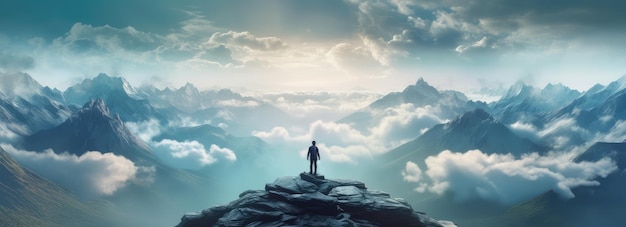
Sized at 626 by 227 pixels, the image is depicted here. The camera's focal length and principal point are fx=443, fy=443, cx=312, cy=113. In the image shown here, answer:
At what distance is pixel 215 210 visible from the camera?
346 ft

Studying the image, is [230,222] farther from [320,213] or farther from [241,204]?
[320,213]

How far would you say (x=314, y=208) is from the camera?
92812 mm

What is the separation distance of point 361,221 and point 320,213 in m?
8.82

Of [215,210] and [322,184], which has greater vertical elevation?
[322,184]

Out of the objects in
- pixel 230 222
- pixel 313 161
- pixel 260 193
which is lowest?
pixel 230 222

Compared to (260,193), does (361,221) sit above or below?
below

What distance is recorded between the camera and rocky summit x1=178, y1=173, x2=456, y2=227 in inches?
3617

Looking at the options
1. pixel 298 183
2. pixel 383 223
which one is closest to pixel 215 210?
pixel 298 183

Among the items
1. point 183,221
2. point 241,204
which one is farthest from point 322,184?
point 183,221

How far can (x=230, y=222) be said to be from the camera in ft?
305

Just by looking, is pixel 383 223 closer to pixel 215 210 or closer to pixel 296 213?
pixel 296 213

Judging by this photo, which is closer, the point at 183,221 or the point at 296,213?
the point at 296,213

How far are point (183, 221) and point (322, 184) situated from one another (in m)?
35.0

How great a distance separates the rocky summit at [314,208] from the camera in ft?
301
